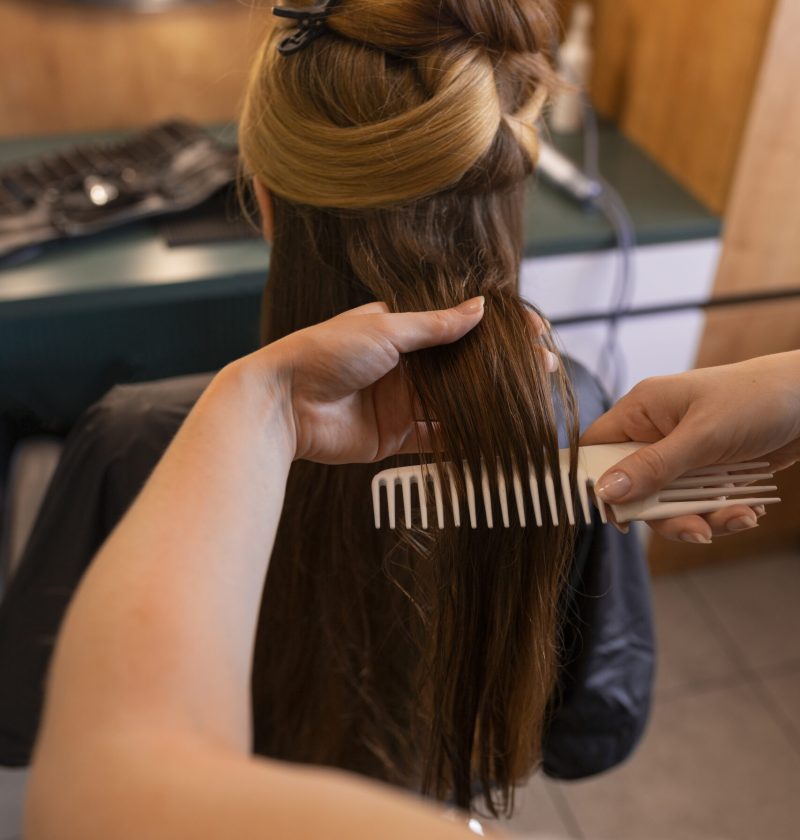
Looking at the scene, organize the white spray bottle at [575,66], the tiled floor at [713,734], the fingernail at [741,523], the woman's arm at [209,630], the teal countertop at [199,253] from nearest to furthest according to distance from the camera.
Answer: the woman's arm at [209,630], the fingernail at [741,523], the teal countertop at [199,253], the tiled floor at [713,734], the white spray bottle at [575,66]

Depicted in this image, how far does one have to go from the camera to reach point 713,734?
2.00 meters

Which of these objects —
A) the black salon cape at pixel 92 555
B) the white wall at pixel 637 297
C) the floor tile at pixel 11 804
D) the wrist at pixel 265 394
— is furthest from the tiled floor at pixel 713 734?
the wrist at pixel 265 394

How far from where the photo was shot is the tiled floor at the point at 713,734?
6.02ft

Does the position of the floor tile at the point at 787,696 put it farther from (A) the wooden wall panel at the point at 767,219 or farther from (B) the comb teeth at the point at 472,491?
(B) the comb teeth at the point at 472,491

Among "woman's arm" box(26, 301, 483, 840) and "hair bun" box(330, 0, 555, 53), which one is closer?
"woman's arm" box(26, 301, 483, 840)

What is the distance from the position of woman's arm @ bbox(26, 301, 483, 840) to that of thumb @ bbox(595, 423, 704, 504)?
184mm

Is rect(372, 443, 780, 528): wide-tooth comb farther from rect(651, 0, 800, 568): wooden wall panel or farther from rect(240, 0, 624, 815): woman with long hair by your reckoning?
rect(651, 0, 800, 568): wooden wall panel

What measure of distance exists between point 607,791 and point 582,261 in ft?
3.73

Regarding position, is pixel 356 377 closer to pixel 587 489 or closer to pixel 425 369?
pixel 425 369

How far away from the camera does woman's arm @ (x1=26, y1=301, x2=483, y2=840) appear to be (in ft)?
1.42

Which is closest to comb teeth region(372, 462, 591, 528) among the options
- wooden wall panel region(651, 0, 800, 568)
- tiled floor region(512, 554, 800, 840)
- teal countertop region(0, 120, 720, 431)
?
teal countertop region(0, 120, 720, 431)

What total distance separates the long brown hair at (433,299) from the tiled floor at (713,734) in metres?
0.88

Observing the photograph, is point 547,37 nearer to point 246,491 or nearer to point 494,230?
point 494,230

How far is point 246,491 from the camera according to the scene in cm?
65
